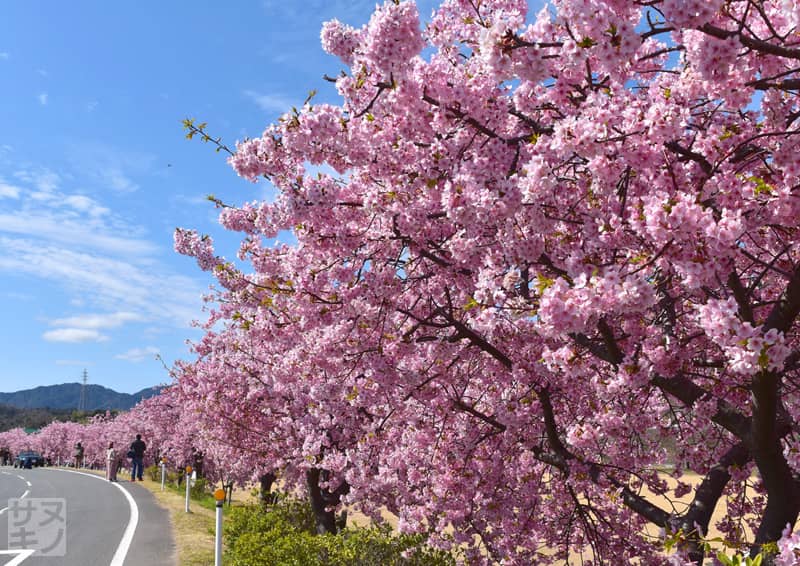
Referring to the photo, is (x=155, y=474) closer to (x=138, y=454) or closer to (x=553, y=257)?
(x=138, y=454)

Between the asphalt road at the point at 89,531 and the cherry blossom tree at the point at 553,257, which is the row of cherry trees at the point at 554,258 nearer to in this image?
the cherry blossom tree at the point at 553,257

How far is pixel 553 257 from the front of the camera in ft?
17.4

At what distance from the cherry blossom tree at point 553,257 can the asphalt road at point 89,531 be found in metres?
5.12

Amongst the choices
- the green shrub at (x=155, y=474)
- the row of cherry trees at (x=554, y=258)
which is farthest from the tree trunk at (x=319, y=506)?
the green shrub at (x=155, y=474)

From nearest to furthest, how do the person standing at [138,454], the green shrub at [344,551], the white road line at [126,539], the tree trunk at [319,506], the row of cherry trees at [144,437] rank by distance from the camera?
the green shrub at [344,551], the white road line at [126,539], the tree trunk at [319,506], the person standing at [138,454], the row of cherry trees at [144,437]

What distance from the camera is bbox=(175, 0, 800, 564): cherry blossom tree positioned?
3.99 metres

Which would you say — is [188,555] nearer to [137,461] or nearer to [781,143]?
[781,143]

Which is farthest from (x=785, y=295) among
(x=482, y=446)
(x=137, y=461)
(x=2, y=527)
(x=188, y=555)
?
(x=137, y=461)

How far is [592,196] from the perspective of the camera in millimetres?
5156

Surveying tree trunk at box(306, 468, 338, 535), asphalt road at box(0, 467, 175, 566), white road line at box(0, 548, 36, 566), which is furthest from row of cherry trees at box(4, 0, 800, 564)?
white road line at box(0, 548, 36, 566)

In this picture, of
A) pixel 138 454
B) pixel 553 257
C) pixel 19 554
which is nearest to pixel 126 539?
pixel 19 554

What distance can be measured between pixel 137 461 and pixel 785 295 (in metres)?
31.6

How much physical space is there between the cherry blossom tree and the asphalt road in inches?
202

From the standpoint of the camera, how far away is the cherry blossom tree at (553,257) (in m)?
3.99
